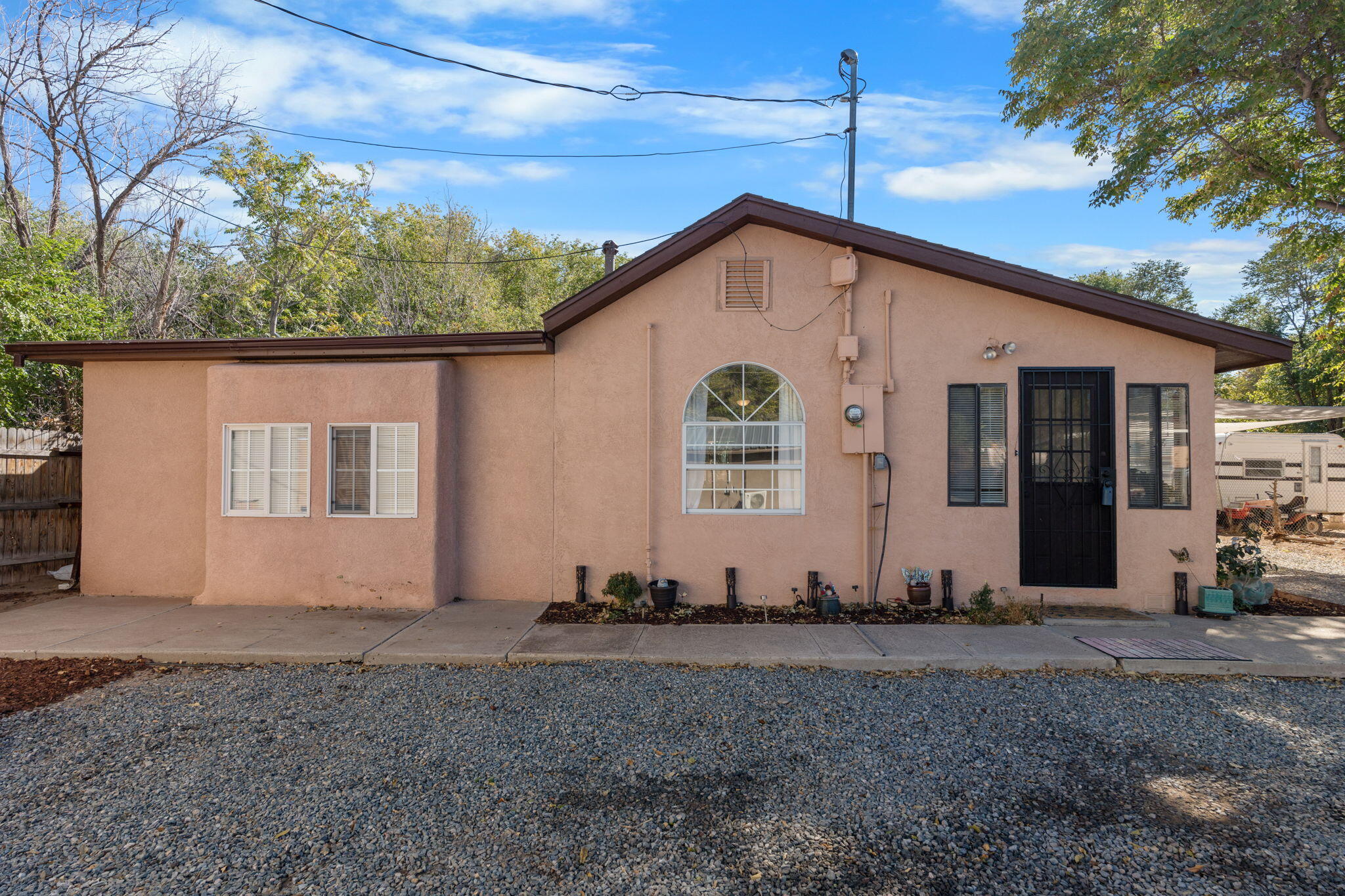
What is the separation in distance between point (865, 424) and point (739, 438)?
1335mm

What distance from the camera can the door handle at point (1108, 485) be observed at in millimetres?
6438

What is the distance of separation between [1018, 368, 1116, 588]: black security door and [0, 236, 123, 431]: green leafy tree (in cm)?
1175

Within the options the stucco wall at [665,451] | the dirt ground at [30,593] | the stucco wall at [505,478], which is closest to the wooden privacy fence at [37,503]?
the dirt ground at [30,593]

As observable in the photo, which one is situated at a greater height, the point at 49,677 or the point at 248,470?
the point at 248,470

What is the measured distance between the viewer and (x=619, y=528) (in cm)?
680

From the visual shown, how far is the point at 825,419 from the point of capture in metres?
6.68

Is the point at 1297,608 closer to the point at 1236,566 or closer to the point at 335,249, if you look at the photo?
the point at 1236,566

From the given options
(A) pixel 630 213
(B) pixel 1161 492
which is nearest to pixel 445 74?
(A) pixel 630 213

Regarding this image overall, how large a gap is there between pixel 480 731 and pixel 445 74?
26.8ft

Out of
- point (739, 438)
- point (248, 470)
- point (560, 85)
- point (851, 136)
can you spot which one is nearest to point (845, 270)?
point (739, 438)

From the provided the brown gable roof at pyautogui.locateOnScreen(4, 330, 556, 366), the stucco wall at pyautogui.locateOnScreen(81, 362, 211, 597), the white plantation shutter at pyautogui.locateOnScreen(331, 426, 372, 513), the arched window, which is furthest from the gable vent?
the stucco wall at pyautogui.locateOnScreen(81, 362, 211, 597)

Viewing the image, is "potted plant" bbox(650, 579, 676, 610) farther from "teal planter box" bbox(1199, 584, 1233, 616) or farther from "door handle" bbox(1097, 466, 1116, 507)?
"teal planter box" bbox(1199, 584, 1233, 616)

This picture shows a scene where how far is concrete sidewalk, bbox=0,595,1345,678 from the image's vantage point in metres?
5.09

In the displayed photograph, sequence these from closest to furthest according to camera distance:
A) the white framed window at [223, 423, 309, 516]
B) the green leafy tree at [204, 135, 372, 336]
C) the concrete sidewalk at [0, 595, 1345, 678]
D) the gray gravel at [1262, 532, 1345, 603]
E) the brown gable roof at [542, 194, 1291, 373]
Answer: the concrete sidewalk at [0, 595, 1345, 678], the brown gable roof at [542, 194, 1291, 373], the white framed window at [223, 423, 309, 516], the gray gravel at [1262, 532, 1345, 603], the green leafy tree at [204, 135, 372, 336]
